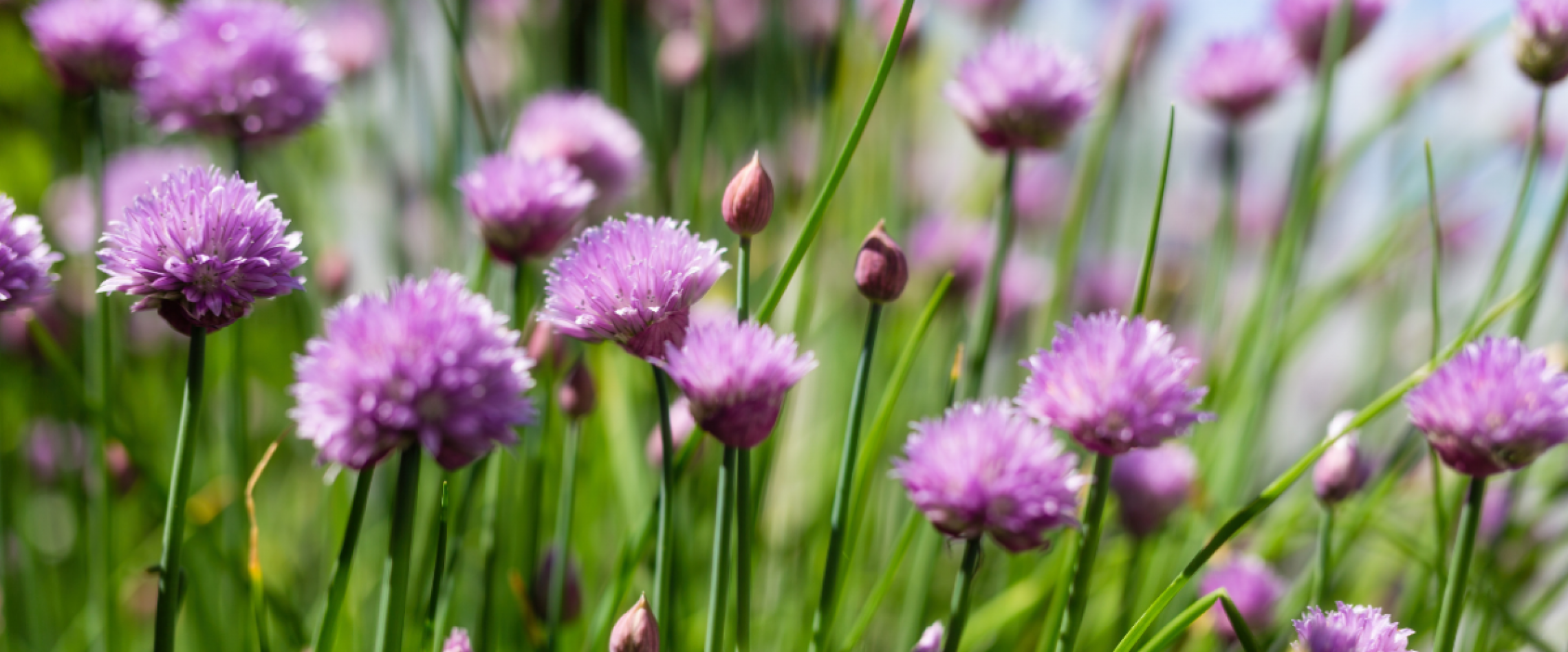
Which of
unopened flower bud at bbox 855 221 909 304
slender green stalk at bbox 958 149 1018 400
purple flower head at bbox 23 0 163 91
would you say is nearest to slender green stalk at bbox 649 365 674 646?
unopened flower bud at bbox 855 221 909 304

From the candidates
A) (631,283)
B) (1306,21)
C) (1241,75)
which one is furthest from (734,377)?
(1306,21)

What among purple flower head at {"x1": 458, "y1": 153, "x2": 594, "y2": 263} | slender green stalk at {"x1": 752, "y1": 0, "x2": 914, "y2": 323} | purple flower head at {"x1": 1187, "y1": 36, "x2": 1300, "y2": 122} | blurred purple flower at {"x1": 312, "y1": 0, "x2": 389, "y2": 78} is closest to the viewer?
slender green stalk at {"x1": 752, "y1": 0, "x2": 914, "y2": 323}

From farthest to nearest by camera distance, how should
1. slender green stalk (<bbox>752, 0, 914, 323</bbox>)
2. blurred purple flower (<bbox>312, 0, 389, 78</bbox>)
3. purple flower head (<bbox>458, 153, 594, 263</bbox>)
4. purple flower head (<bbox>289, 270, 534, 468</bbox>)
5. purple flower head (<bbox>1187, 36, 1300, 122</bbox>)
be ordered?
blurred purple flower (<bbox>312, 0, 389, 78</bbox>), purple flower head (<bbox>1187, 36, 1300, 122</bbox>), purple flower head (<bbox>458, 153, 594, 263</bbox>), slender green stalk (<bbox>752, 0, 914, 323</bbox>), purple flower head (<bbox>289, 270, 534, 468</bbox>)

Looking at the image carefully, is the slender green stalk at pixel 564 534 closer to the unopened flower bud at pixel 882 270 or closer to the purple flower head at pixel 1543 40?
the unopened flower bud at pixel 882 270

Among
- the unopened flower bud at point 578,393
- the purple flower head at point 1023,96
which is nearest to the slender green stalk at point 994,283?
the purple flower head at point 1023,96

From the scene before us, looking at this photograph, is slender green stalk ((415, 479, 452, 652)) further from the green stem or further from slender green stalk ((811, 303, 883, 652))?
the green stem

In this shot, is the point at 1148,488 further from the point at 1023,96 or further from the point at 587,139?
the point at 587,139
